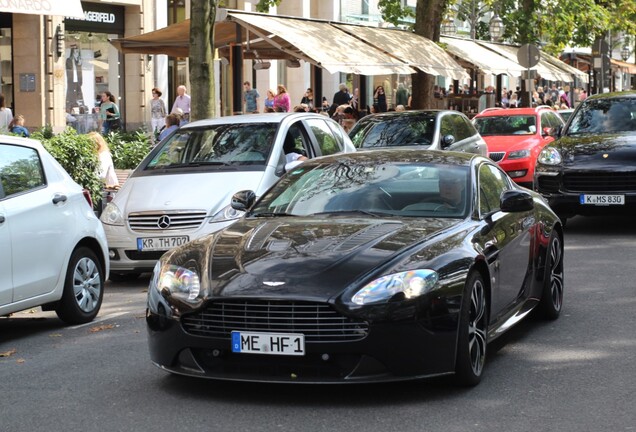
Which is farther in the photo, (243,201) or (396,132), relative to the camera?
(396,132)

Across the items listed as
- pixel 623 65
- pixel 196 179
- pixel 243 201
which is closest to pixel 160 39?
pixel 196 179

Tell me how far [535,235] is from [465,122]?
11.6 metres

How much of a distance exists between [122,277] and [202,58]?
6201 mm

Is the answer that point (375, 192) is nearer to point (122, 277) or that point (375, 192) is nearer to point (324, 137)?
point (122, 277)

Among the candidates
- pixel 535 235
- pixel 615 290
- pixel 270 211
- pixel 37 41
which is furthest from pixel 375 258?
pixel 37 41

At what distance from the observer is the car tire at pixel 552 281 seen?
9102mm

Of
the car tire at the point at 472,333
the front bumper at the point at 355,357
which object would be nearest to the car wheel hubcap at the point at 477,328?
the car tire at the point at 472,333

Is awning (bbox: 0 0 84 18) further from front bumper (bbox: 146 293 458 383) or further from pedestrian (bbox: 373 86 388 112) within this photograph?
front bumper (bbox: 146 293 458 383)

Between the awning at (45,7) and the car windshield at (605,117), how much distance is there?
12.7m

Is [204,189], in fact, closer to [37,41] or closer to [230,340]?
[230,340]

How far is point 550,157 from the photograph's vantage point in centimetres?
1606

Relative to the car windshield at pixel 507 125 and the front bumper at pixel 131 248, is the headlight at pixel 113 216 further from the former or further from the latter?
the car windshield at pixel 507 125

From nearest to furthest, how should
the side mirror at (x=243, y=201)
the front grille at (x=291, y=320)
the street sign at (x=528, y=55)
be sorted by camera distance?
the front grille at (x=291, y=320), the side mirror at (x=243, y=201), the street sign at (x=528, y=55)

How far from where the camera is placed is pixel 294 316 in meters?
6.42
